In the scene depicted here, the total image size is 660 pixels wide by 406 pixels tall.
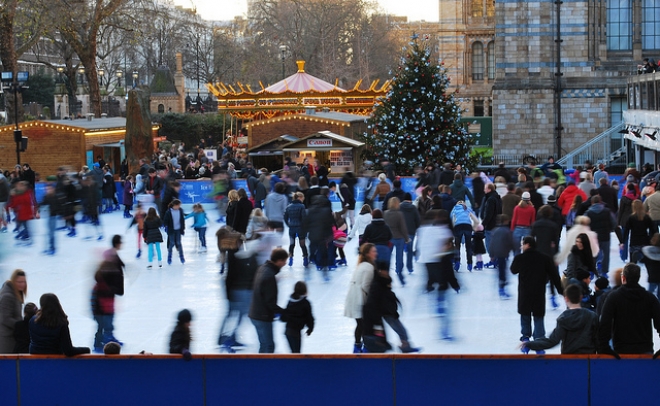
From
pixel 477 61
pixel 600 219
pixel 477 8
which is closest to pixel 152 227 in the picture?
pixel 600 219

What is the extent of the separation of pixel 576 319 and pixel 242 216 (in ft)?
Answer: 30.3

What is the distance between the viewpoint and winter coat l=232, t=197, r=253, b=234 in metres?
17.1

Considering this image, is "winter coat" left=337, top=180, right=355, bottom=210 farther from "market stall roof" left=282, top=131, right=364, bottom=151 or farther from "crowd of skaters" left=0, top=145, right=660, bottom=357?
"market stall roof" left=282, top=131, right=364, bottom=151

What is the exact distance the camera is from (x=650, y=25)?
3578 centimetres

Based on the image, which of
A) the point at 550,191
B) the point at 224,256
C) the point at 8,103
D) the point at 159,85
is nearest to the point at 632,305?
the point at 224,256

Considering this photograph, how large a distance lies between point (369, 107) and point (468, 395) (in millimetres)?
33470

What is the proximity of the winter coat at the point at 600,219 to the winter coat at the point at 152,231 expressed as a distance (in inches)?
252

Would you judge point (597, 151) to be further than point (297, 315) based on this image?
Yes

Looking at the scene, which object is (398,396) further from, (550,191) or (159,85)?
(159,85)

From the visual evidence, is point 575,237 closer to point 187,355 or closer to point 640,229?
point 640,229

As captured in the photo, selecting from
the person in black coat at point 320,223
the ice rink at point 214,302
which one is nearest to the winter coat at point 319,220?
the person in black coat at point 320,223

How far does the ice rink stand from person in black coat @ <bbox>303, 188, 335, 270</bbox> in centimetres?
52

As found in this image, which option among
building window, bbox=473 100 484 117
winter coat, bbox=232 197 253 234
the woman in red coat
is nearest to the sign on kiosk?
the woman in red coat

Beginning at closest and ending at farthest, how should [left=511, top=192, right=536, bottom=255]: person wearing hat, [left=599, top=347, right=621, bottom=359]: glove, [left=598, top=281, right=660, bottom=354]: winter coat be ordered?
[left=599, top=347, right=621, bottom=359]: glove
[left=598, top=281, right=660, bottom=354]: winter coat
[left=511, top=192, right=536, bottom=255]: person wearing hat
